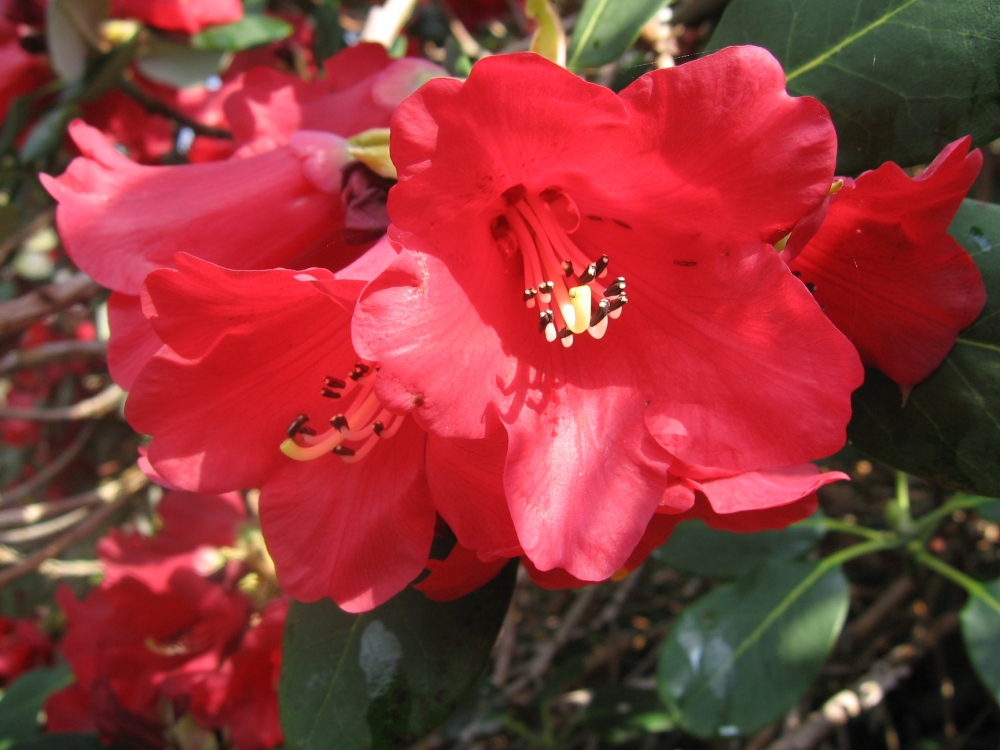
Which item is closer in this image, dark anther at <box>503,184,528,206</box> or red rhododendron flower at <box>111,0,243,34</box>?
dark anther at <box>503,184,528,206</box>

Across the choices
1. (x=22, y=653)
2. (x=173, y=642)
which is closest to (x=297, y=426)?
(x=173, y=642)

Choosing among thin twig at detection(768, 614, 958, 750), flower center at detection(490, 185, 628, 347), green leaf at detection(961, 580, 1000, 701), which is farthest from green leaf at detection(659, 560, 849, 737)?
flower center at detection(490, 185, 628, 347)

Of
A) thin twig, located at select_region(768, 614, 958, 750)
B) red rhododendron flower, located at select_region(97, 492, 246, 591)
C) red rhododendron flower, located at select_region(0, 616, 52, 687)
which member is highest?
red rhododendron flower, located at select_region(97, 492, 246, 591)

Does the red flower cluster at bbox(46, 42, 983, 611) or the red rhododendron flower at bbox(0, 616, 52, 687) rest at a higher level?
the red flower cluster at bbox(46, 42, 983, 611)

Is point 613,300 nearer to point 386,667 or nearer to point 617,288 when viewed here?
point 617,288

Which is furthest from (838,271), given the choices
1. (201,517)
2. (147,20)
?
(147,20)

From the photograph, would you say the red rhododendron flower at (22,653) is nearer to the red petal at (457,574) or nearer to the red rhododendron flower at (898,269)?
the red petal at (457,574)

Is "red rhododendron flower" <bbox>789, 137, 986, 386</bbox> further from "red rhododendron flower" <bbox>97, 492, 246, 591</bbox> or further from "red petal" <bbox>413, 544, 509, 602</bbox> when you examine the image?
"red rhododendron flower" <bbox>97, 492, 246, 591</bbox>

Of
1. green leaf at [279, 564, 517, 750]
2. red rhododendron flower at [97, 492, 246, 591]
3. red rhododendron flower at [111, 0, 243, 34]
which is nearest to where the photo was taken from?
green leaf at [279, 564, 517, 750]
